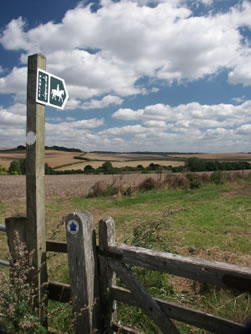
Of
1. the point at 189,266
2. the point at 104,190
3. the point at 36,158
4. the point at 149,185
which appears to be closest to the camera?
the point at 189,266

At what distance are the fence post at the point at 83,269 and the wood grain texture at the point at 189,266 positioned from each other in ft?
0.71

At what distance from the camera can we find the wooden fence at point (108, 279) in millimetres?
2471

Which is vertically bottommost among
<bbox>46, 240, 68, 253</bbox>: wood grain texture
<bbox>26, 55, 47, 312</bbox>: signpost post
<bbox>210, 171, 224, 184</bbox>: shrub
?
<bbox>210, 171, 224, 184</bbox>: shrub

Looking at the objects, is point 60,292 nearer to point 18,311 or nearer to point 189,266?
point 18,311

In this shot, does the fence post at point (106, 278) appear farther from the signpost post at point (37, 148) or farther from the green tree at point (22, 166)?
the green tree at point (22, 166)

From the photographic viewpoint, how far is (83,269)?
8.98 feet

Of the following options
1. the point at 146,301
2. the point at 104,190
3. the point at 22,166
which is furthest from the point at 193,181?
the point at 22,166

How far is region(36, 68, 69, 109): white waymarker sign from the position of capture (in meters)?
2.76

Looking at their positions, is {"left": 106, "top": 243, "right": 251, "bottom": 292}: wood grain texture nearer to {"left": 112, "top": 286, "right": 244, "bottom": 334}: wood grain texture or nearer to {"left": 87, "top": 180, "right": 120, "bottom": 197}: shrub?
{"left": 112, "top": 286, "right": 244, "bottom": 334}: wood grain texture

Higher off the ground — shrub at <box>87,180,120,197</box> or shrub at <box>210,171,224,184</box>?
shrub at <box>210,171,224,184</box>

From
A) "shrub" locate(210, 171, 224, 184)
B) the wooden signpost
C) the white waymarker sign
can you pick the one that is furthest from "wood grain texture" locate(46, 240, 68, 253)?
"shrub" locate(210, 171, 224, 184)

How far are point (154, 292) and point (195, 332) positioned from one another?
2.56 ft

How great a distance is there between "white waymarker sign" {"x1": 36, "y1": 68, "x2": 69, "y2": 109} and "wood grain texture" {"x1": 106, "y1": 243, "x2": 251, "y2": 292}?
5.13 ft

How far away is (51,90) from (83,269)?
1.82 m
